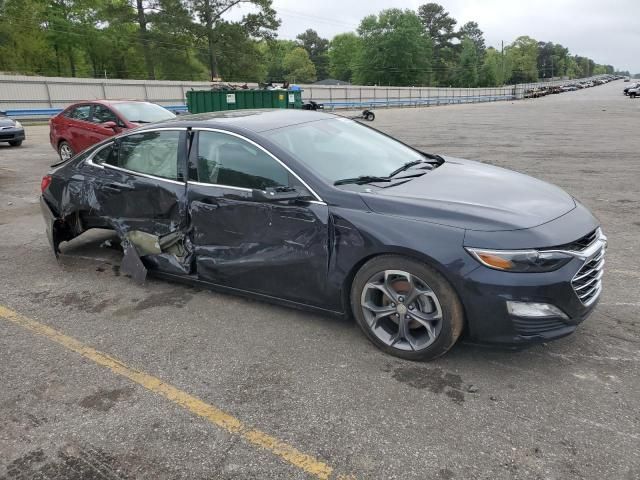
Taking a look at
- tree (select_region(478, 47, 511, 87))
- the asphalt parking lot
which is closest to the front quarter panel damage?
the asphalt parking lot

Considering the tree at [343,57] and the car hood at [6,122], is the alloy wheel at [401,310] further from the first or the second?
the tree at [343,57]

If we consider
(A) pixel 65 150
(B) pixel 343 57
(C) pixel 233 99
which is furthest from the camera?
(B) pixel 343 57

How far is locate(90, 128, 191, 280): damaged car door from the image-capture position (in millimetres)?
4254

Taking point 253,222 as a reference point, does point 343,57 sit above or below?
above

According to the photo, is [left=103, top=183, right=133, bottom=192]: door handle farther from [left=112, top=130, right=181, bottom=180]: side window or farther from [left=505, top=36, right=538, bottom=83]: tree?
[left=505, top=36, right=538, bottom=83]: tree

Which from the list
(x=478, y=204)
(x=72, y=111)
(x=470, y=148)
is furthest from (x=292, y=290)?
(x=470, y=148)

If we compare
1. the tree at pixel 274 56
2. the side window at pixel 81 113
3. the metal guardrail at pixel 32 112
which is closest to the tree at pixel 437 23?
the tree at pixel 274 56

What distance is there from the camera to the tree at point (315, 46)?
139875mm

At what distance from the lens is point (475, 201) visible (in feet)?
10.7

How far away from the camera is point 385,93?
61.4m

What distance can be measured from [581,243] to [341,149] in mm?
1847

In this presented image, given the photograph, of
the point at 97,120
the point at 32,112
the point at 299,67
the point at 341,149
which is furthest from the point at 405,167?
the point at 299,67

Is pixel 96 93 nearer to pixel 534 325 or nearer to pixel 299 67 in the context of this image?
pixel 534 325

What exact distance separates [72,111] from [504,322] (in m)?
11.4
